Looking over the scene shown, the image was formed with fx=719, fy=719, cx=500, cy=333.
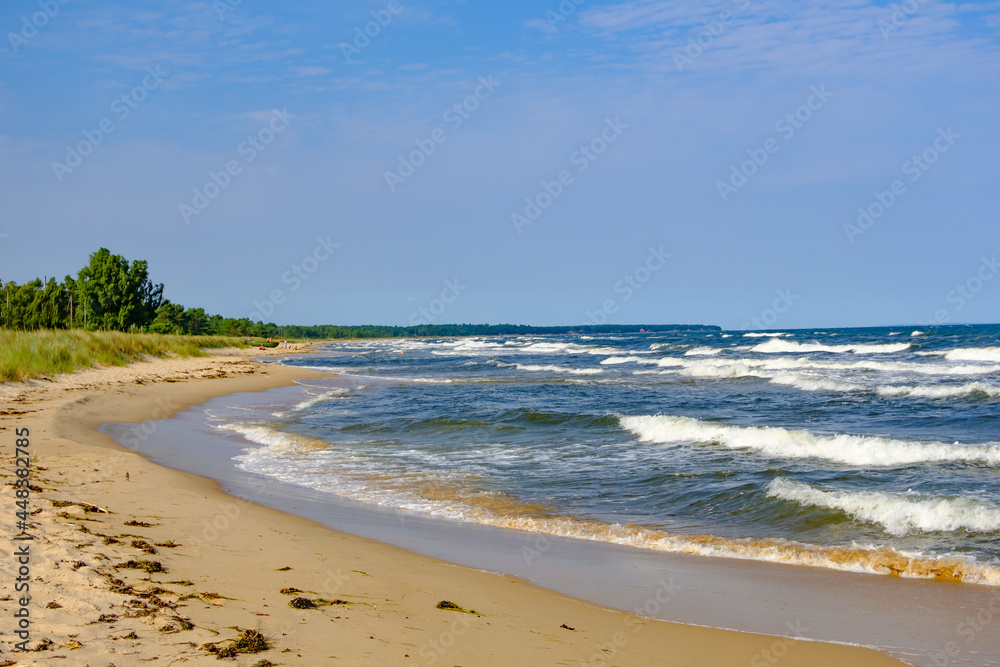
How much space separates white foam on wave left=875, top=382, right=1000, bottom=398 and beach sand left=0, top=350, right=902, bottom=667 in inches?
757

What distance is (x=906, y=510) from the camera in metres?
8.55

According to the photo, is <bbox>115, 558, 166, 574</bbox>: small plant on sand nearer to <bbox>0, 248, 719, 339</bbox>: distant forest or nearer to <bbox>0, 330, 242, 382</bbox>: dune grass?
<bbox>0, 330, 242, 382</bbox>: dune grass

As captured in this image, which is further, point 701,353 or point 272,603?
point 701,353

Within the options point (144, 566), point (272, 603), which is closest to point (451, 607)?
point (272, 603)

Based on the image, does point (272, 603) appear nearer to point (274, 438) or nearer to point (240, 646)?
point (240, 646)

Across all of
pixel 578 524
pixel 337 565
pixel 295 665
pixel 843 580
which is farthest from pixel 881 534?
pixel 295 665

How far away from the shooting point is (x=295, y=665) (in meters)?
3.76

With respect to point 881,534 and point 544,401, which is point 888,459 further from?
point 544,401

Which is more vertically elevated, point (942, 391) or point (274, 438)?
point (942, 391)

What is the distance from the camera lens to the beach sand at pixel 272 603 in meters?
3.90

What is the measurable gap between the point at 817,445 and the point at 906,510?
15.4 feet

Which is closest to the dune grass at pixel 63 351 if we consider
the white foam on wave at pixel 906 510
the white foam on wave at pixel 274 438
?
the white foam on wave at pixel 274 438

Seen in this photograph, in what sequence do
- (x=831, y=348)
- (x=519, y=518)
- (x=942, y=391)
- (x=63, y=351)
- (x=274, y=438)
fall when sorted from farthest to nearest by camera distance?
(x=831, y=348) < (x=63, y=351) < (x=942, y=391) < (x=274, y=438) < (x=519, y=518)

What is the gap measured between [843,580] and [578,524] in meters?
3.02
